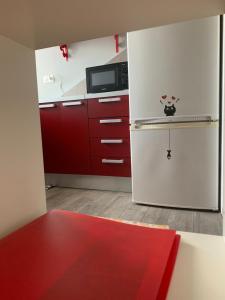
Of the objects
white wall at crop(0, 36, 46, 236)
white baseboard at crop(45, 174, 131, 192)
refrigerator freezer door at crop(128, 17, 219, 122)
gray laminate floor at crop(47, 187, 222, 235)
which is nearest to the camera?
white wall at crop(0, 36, 46, 236)

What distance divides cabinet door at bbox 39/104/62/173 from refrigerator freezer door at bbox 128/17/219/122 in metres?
0.92

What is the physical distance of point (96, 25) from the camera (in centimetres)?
55

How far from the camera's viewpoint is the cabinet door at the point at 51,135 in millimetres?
2348

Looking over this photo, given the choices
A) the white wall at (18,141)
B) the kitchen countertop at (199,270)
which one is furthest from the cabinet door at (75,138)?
the kitchen countertop at (199,270)

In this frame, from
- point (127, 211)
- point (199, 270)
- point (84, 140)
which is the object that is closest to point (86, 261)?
point (199, 270)

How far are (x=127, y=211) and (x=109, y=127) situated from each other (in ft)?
2.58

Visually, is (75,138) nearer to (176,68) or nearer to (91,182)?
(91,182)

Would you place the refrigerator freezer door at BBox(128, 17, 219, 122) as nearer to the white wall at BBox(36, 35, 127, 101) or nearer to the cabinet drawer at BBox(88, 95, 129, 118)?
the cabinet drawer at BBox(88, 95, 129, 118)

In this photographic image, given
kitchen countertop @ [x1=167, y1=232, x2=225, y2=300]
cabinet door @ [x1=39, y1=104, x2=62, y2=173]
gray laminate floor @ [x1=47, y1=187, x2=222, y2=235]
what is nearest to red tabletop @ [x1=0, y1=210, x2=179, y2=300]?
kitchen countertop @ [x1=167, y1=232, x2=225, y2=300]

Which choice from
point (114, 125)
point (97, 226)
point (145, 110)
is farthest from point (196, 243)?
point (114, 125)

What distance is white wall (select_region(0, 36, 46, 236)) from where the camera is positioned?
581 millimetres

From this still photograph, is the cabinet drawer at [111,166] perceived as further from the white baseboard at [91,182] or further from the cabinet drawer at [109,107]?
the cabinet drawer at [109,107]

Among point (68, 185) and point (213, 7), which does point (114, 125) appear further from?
point (213, 7)

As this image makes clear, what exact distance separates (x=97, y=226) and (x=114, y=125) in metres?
1.52
